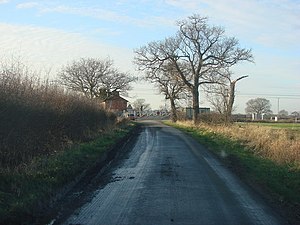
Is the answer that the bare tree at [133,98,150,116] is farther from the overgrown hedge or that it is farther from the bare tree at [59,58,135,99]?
the overgrown hedge

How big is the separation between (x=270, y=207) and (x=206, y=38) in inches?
1845

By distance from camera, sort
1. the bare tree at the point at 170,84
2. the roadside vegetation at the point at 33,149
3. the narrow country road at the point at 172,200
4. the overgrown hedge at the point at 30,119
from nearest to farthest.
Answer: the narrow country road at the point at 172,200 < the roadside vegetation at the point at 33,149 < the overgrown hedge at the point at 30,119 < the bare tree at the point at 170,84

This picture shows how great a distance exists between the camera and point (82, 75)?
67250 millimetres

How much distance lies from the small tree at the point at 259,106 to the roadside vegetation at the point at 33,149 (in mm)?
128568

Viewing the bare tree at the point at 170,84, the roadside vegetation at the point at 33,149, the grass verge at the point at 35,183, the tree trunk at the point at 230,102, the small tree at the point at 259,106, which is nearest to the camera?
the grass verge at the point at 35,183

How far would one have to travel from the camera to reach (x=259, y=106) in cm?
14425

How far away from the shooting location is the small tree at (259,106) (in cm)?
14350

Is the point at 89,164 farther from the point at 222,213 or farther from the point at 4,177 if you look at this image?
the point at 222,213

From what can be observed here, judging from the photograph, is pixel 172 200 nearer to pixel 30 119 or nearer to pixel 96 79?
pixel 30 119

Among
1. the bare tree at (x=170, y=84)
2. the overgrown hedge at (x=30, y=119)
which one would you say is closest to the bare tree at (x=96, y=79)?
the bare tree at (x=170, y=84)

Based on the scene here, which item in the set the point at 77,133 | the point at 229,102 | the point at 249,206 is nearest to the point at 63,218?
the point at 249,206

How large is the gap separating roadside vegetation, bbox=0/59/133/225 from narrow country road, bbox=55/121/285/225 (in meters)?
1.04

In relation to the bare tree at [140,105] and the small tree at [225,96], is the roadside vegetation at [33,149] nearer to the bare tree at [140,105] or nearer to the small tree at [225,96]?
the small tree at [225,96]

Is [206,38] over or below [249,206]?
over
